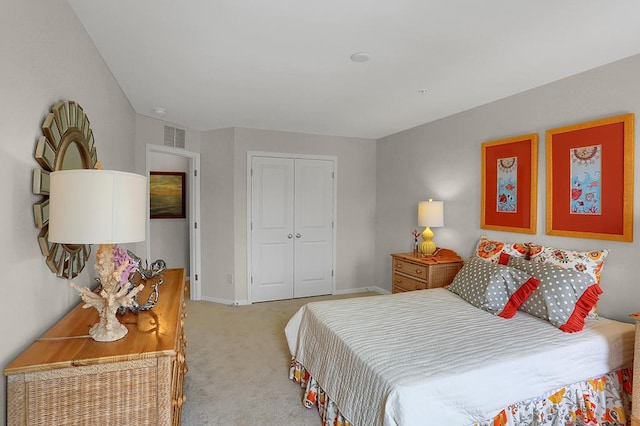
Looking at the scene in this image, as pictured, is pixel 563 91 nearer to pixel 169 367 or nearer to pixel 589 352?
pixel 589 352

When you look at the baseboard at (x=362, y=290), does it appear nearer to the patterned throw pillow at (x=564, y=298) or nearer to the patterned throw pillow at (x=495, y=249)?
the patterned throw pillow at (x=495, y=249)

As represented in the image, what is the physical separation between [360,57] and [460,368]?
6.54 feet

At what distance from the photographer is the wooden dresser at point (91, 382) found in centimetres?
113

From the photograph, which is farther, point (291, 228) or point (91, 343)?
point (291, 228)

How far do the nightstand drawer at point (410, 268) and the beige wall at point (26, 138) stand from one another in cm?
292

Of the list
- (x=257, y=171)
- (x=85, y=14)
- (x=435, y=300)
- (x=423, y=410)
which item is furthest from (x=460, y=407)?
(x=257, y=171)

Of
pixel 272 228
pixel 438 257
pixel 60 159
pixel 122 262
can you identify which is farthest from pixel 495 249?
pixel 60 159

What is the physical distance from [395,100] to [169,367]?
115 inches

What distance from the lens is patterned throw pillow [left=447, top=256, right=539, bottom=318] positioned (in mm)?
2322

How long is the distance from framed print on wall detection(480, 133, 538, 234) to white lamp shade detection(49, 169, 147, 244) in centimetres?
307

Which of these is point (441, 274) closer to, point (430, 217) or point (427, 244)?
point (427, 244)

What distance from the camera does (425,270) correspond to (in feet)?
11.2

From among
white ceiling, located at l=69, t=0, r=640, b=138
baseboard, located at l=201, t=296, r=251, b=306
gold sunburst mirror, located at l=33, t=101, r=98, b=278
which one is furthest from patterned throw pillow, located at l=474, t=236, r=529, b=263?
gold sunburst mirror, located at l=33, t=101, r=98, b=278

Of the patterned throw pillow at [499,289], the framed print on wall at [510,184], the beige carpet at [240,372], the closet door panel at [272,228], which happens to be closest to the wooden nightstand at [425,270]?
the framed print on wall at [510,184]
